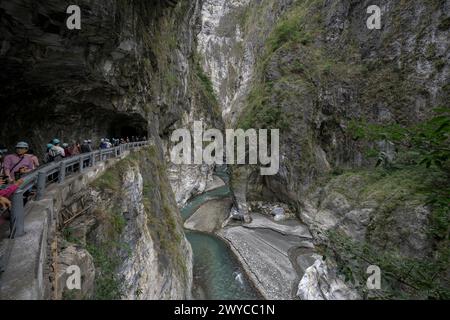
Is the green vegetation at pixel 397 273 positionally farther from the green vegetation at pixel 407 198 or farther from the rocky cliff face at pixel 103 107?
the rocky cliff face at pixel 103 107

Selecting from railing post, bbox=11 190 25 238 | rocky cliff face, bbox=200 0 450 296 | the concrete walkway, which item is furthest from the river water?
railing post, bbox=11 190 25 238

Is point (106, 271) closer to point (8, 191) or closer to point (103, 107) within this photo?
point (8, 191)

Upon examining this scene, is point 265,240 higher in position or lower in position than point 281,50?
lower

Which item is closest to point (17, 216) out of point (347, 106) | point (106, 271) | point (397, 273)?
point (106, 271)

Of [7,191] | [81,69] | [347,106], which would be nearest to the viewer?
[7,191]

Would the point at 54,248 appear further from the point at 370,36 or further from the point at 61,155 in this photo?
the point at 370,36

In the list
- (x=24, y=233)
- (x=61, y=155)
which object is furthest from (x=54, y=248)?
(x=61, y=155)

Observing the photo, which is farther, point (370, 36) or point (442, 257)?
point (370, 36)
